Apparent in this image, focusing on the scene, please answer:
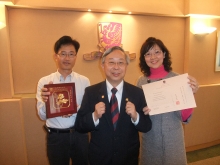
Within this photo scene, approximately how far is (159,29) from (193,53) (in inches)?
37.1

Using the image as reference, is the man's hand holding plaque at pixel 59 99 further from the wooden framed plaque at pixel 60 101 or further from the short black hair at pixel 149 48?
the short black hair at pixel 149 48

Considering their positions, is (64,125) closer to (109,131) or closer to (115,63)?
(109,131)

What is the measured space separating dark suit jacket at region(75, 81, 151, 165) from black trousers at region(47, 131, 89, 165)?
45cm

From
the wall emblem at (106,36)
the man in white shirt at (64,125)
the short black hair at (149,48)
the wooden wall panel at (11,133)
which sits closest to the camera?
the short black hair at (149,48)

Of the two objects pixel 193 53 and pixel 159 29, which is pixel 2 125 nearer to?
pixel 159 29

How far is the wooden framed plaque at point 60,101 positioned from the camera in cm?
161

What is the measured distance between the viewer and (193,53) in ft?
12.1

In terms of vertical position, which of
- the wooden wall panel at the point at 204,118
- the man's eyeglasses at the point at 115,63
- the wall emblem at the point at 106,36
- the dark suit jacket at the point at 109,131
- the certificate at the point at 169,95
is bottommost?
the wooden wall panel at the point at 204,118

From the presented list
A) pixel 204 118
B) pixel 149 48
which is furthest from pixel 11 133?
pixel 204 118

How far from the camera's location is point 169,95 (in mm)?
1563

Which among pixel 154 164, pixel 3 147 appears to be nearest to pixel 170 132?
pixel 154 164

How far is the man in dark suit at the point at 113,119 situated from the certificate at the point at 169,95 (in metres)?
0.13

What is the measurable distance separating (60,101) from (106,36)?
6.07 feet

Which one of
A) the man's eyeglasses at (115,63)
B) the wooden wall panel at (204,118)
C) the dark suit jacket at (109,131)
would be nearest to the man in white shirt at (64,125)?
the dark suit jacket at (109,131)
